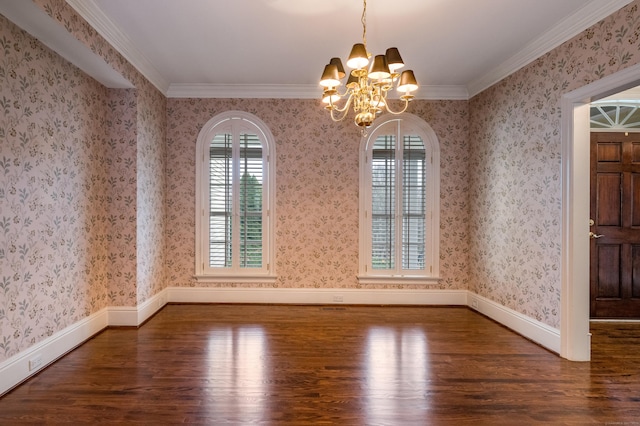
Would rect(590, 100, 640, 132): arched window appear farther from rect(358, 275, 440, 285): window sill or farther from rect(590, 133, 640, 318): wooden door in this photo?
rect(358, 275, 440, 285): window sill

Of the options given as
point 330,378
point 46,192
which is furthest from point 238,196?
point 330,378

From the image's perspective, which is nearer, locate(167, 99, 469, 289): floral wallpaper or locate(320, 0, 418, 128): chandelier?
locate(320, 0, 418, 128): chandelier

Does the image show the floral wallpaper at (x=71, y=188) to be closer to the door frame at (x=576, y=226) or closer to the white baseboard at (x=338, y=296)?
the white baseboard at (x=338, y=296)

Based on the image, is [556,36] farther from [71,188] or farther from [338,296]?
[71,188]

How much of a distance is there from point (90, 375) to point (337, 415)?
1.97 m

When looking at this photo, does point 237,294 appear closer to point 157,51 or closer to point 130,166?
point 130,166

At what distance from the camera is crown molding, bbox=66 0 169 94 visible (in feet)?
8.60

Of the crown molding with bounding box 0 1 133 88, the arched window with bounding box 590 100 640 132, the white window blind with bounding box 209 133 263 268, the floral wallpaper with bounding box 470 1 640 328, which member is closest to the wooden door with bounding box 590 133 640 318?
the arched window with bounding box 590 100 640 132

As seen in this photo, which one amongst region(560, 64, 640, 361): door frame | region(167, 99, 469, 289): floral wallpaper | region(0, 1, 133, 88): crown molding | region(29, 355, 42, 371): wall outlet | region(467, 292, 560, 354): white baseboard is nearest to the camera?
region(0, 1, 133, 88): crown molding

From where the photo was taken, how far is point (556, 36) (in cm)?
302

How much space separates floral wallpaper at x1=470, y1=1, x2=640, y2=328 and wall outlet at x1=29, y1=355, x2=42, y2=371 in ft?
14.5

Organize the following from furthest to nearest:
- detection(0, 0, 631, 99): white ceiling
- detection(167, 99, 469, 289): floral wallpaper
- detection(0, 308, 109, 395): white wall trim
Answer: detection(167, 99, 469, 289): floral wallpaper → detection(0, 0, 631, 99): white ceiling → detection(0, 308, 109, 395): white wall trim

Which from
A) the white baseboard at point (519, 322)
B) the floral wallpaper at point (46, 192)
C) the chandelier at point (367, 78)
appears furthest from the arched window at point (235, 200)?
the white baseboard at point (519, 322)

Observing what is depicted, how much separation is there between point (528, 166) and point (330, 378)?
2845 mm
